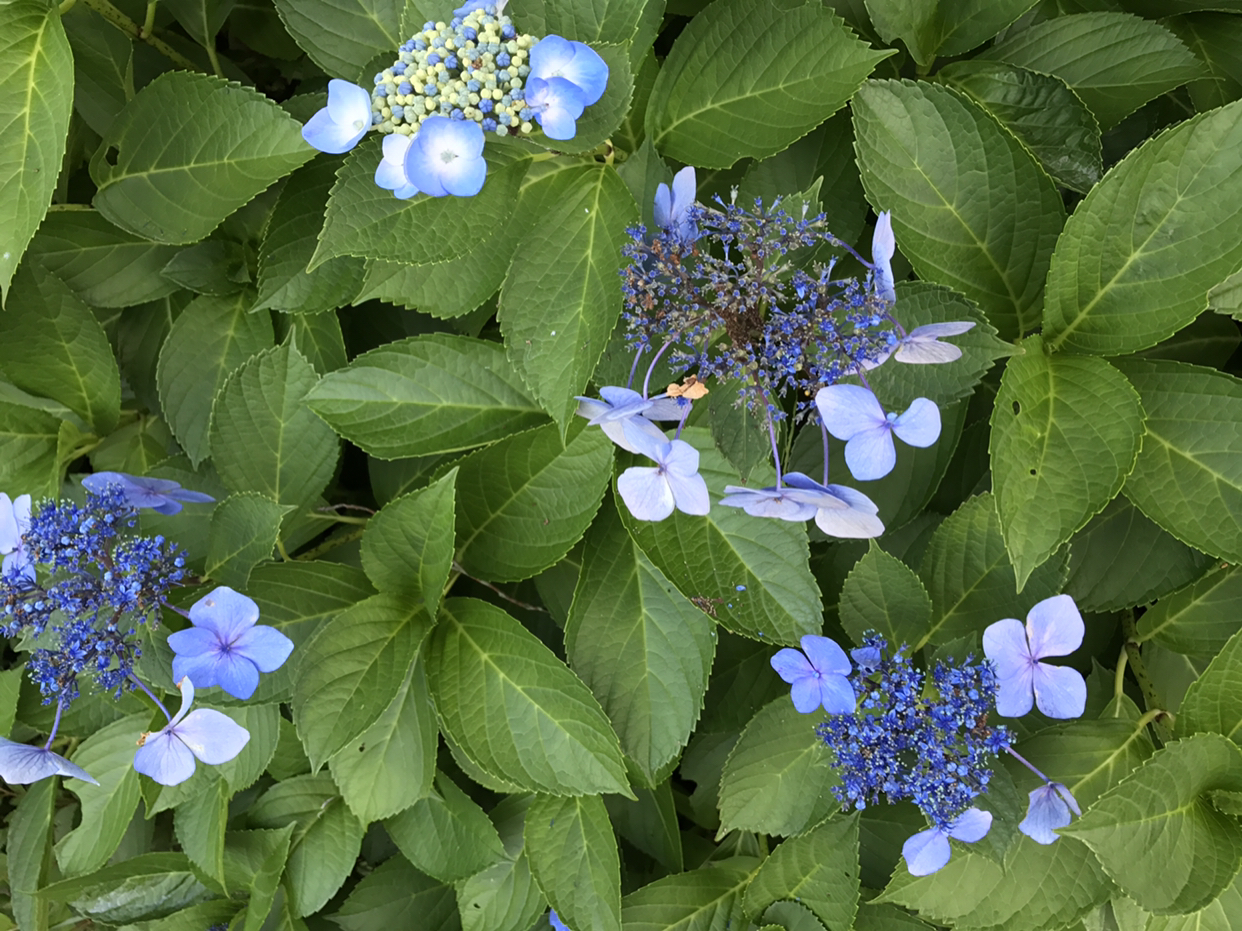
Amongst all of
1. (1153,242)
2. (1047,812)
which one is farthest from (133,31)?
(1047,812)

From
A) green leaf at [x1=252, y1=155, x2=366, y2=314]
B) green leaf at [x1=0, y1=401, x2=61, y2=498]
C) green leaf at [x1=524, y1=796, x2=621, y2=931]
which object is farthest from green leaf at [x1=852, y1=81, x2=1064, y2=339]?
green leaf at [x1=0, y1=401, x2=61, y2=498]

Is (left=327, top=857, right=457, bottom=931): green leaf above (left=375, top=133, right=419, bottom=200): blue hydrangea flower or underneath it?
underneath

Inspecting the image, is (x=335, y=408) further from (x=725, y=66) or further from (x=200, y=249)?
(x=725, y=66)

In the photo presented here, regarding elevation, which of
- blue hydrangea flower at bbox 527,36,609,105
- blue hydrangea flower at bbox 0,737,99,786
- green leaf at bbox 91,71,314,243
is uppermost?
blue hydrangea flower at bbox 527,36,609,105

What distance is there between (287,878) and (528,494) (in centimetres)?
102

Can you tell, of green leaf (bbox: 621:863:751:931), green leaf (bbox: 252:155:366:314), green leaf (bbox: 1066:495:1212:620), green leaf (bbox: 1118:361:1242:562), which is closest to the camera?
green leaf (bbox: 1118:361:1242:562)

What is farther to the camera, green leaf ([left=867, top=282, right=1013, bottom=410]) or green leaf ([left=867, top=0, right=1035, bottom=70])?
green leaf ([left=867, top=0, right=1035, bottom=70])

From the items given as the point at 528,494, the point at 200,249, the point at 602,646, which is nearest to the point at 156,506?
the point at 200,249

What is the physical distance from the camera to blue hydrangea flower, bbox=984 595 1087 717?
1139 millimetres

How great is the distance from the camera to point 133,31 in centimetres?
159

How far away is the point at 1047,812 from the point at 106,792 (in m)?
1.77

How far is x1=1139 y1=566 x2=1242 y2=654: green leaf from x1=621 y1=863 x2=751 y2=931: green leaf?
0.85 meters

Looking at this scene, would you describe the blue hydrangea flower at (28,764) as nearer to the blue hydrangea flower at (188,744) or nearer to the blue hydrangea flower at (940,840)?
the blue hydrangea flower at (188,744)

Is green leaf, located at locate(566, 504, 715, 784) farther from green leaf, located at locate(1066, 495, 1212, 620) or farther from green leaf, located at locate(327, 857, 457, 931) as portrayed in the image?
green leaf, located at locate(327, 857, 457, 931)
